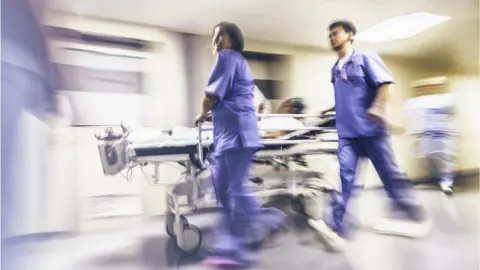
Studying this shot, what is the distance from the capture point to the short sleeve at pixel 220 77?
1064 millimetres

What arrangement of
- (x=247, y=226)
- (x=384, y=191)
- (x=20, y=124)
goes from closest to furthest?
(x=20, y=124) < (x=247, y=226) < (x=384, y=191)

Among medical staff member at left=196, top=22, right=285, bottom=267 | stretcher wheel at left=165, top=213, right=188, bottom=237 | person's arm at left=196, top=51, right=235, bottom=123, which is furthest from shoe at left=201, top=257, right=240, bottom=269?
person's arm at left=196, top=51, right=235, bottom=123

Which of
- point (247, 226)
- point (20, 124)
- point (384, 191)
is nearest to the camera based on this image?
point (20, 124)

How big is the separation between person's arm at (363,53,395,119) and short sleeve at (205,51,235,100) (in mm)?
368

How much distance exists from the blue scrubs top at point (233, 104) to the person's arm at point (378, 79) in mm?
321

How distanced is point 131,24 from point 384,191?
0.76 m

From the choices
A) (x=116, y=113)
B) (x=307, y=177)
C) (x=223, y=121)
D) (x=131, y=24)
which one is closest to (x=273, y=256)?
(x=307, y=177)

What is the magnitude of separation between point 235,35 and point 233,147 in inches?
10.5

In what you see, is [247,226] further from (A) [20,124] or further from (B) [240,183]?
(A) [20,124]

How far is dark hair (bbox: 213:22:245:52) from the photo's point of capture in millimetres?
1090

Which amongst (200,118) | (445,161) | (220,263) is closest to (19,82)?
(200,118)

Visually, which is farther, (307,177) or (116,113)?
(307,177)

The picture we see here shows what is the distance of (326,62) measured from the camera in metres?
1.17

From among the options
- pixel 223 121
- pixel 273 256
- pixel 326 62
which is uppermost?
pixel 326 62
